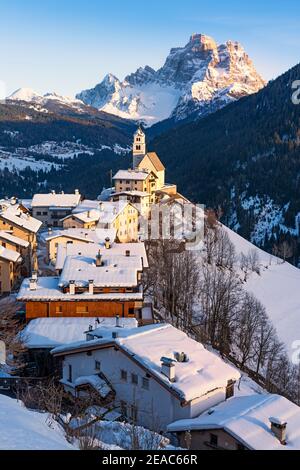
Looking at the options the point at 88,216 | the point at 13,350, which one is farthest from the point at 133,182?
the point at 13,350

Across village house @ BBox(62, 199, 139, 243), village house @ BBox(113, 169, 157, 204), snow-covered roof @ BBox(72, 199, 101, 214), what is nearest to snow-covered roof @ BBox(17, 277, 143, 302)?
village house @ BBox(62, 199, 139, 243)

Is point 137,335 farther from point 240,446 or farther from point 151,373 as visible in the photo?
point 240,446

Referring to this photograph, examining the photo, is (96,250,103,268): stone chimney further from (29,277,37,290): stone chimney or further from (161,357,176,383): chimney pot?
(161,357,176,383): chimney pot

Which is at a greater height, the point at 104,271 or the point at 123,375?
the point at 104,271

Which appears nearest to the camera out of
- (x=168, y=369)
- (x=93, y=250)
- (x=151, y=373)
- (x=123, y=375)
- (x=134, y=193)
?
(x=168, y=369)
